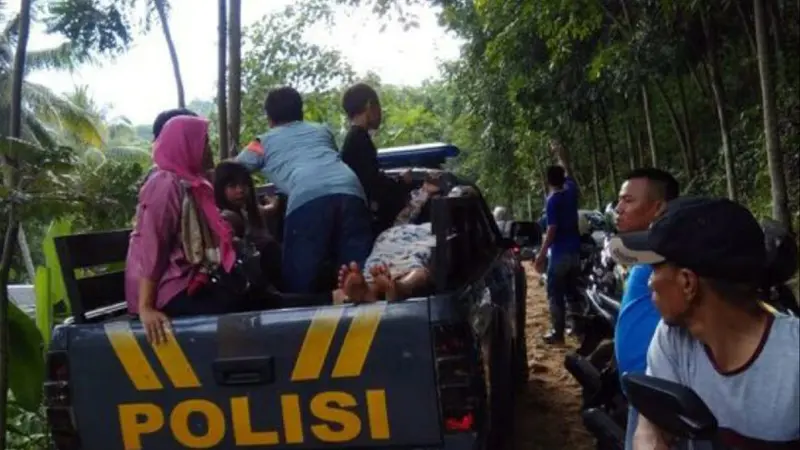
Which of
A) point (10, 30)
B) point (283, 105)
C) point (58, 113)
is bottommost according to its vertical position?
point (283, 105)

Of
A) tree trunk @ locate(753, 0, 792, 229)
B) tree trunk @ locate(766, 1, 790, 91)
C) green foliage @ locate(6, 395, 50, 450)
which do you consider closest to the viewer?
green foliage @ locate(6, 395, 50, 450)

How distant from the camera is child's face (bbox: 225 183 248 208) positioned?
482 cm

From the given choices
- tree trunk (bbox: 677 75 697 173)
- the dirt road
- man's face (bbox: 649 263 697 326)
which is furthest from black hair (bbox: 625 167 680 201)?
tree trunk (bbox: 677 75 697 173)

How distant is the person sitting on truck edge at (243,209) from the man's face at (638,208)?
204cm

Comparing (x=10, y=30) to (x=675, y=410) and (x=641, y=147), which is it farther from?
(x=675, y=410)

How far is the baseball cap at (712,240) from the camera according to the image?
188cm

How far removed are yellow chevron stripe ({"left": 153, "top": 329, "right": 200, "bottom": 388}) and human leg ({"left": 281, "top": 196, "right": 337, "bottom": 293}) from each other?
3.62 feet

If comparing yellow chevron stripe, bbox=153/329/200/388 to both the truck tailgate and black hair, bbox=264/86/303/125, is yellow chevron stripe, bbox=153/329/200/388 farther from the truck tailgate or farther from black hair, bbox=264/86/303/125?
black hair, bbox=264/86/303/125

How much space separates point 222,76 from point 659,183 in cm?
678

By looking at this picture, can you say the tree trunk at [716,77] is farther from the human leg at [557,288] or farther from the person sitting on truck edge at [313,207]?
the person sitting on truck edge at [313,207]

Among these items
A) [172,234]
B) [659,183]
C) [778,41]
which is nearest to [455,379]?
[659,183]

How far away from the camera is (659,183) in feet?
10.6

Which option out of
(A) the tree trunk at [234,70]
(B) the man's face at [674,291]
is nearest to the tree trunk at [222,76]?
(A) the tree trunk at [234,70]

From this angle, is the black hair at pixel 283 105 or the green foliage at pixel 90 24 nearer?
the black hair at pixel 283 105
